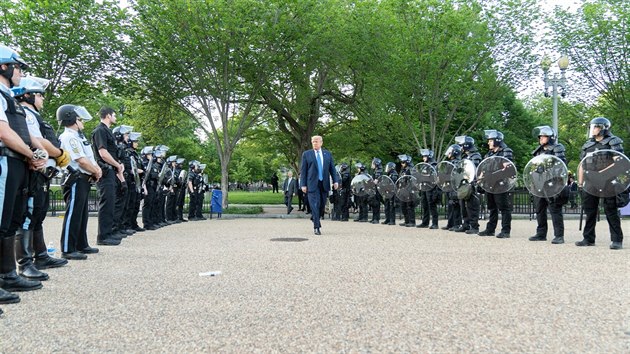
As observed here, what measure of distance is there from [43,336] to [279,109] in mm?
24700

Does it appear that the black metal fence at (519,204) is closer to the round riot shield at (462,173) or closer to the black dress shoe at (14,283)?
the round riot shield at (462,173)

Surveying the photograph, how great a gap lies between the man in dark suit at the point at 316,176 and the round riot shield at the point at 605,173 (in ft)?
16.8

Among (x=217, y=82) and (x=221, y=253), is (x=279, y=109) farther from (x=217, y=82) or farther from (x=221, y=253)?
(x=221, y=253)

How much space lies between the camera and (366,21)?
22.7 m

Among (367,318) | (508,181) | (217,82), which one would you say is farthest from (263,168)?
(367,318)

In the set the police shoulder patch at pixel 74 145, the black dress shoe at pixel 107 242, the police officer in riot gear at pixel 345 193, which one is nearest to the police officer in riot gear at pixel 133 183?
the black dress shoe at pixel 107 242

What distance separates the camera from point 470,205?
497 inches

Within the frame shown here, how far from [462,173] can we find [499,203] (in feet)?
4.54

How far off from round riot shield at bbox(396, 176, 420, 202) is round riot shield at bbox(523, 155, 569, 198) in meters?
4.87

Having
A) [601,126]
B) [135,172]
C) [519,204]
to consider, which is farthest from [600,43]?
[135,172]

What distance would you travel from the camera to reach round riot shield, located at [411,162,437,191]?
47.0 feet

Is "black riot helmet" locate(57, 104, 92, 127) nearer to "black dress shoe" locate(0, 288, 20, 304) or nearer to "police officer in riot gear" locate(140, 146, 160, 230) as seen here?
"black dress shoe" locate(0, 288, 20, 304)

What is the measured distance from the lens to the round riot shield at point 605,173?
8789 mm

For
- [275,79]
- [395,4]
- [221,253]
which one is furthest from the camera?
[275,79]
